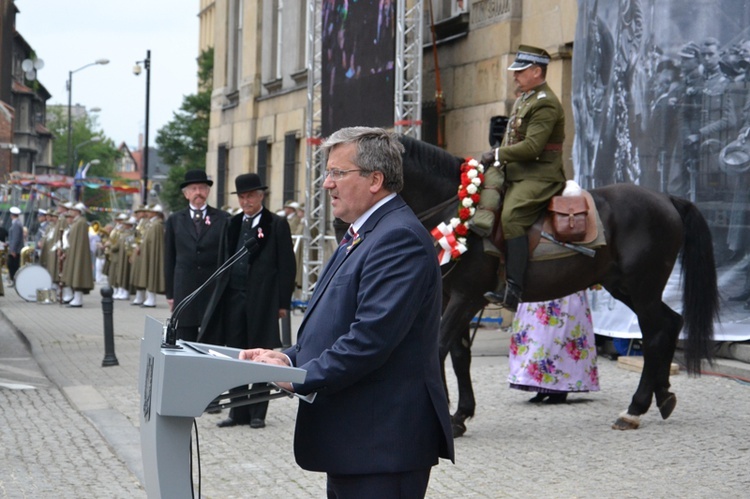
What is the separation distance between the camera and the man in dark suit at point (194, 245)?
392 inches

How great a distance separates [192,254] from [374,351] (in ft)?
21.6

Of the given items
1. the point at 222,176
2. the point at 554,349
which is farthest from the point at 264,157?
the point at 554,349

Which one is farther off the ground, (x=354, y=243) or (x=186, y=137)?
(x=186, y=137)

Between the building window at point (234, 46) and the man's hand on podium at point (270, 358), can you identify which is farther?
the building window at point (234, 46)

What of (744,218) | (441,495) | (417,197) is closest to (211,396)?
(441,495)

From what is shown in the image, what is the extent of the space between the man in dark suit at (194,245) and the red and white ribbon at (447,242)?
205 centimetres

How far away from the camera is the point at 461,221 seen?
880 centimetres

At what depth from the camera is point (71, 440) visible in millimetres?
8766

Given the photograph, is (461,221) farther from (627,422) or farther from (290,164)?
(290,164)

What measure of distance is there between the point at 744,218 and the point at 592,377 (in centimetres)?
251

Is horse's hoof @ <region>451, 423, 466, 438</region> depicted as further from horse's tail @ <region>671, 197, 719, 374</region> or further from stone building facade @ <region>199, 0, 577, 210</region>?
stone building facade @ <region>199, 0, 577, 210</region>

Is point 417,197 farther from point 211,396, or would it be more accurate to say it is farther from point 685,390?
point 211,396

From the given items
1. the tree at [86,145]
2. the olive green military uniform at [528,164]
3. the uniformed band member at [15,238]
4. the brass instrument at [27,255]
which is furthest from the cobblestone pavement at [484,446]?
the tree at [86,145]

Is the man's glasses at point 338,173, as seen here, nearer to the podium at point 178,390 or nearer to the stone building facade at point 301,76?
the podium at point 178,390
